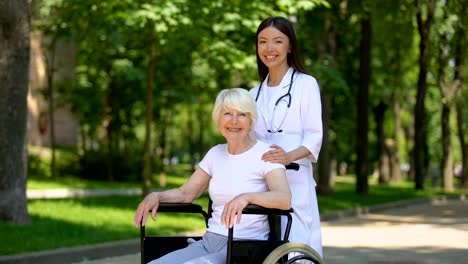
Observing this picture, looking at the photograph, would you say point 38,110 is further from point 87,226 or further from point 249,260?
point 249,260

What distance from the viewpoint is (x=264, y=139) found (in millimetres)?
5188

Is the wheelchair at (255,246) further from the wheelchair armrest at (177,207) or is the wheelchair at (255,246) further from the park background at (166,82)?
the park background at (166,82)

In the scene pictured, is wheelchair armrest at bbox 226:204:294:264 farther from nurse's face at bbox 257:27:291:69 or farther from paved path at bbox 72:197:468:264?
paved path at bbox 72:197:468:264

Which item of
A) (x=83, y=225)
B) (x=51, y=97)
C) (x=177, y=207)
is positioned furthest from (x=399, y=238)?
(x=51, y=97)

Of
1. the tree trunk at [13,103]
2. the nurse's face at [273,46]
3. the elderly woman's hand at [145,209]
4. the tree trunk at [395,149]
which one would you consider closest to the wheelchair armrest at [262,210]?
the elderly woman's hand at [145,209]

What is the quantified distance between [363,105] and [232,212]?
21690 millimetres

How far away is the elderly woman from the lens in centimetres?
475

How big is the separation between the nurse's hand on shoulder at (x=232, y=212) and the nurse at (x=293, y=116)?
66 centimetres

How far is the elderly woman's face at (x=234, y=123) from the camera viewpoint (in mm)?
4785

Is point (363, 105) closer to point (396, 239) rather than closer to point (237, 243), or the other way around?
point (396, 239)

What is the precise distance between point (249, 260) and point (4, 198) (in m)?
8.11

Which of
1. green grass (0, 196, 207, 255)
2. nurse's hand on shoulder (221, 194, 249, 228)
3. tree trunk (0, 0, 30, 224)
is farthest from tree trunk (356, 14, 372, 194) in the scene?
nurse's hand on shoulder (221, 194, 249, 228)

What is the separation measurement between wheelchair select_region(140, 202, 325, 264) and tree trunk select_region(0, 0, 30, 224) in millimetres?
7515

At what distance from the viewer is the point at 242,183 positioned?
4.80 m
